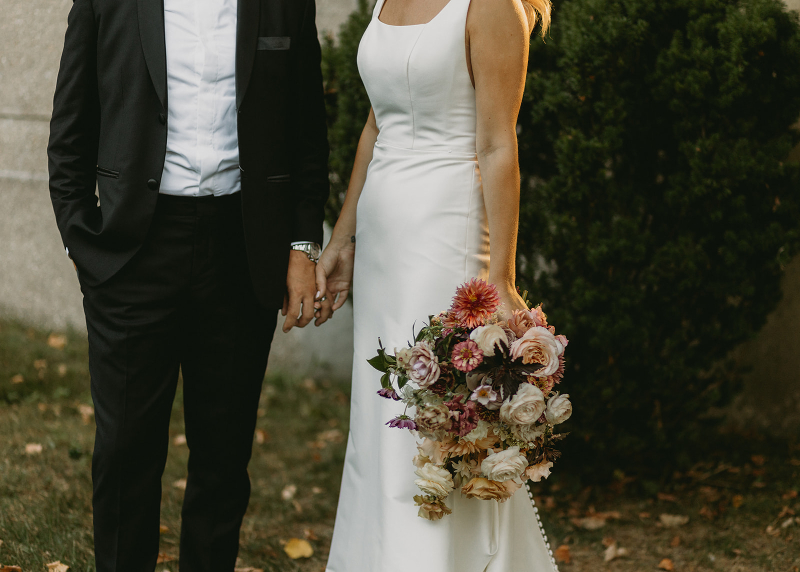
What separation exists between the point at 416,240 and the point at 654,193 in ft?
5.82

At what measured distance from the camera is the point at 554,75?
3.52 metres

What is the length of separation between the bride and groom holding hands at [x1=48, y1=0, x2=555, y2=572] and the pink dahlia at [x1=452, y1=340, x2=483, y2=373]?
32 centimetres

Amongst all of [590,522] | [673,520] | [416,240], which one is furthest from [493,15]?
[673,520]

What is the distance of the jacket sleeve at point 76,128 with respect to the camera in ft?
7.74

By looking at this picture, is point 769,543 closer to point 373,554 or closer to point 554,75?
point 373,554

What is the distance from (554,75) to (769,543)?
7.96 feet

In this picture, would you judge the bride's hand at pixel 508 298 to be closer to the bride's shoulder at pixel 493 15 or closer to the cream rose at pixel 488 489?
the cream rose at pixel 488 489

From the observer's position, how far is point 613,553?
12.0 ft

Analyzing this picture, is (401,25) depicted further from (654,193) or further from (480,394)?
(654,193)

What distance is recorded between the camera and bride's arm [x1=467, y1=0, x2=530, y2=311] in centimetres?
226

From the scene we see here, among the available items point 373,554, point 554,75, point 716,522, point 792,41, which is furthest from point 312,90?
point 716,522

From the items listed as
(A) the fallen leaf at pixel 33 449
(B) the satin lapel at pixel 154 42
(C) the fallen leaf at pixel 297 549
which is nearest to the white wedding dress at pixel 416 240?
(B) the satin lapel at pixel 154 42

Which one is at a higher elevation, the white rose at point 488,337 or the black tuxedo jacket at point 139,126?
the black tuxedo jacket at point 139,126

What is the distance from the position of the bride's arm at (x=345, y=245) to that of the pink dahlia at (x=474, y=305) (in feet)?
2.40
